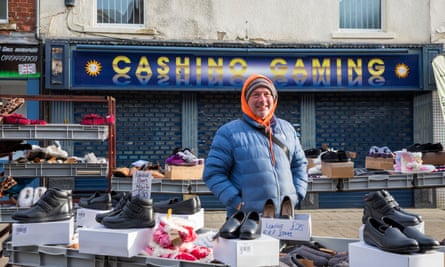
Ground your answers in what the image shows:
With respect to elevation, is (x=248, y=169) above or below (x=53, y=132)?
below

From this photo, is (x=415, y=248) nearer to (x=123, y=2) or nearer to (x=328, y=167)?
(x=328, y=167)

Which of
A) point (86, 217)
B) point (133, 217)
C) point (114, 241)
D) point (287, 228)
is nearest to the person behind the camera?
point (114, 241)

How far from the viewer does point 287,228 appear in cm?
277

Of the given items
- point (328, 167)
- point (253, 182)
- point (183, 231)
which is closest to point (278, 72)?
point (328, 167)

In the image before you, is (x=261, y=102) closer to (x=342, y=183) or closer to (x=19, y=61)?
(x=342, y=183)

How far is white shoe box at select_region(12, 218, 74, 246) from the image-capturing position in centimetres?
277

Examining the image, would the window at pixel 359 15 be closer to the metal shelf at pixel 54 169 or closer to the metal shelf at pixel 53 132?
the metal shelf at pixel 53 132

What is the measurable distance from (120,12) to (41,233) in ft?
28.8

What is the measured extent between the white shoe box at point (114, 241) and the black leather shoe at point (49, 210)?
0.39 m

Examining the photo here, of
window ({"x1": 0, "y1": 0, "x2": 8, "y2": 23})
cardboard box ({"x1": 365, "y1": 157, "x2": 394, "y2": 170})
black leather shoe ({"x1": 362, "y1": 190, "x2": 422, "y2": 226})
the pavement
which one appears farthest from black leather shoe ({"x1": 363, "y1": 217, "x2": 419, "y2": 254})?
window ({"x1": 0, "y1": 0, "x2": 8, "y2": 23})

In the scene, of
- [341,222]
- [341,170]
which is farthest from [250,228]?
[341,222]

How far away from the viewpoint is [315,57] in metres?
10.9

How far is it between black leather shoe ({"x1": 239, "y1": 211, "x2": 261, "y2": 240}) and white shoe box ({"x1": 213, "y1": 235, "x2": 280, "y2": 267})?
24 mm

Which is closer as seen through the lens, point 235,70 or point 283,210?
point 283,210
